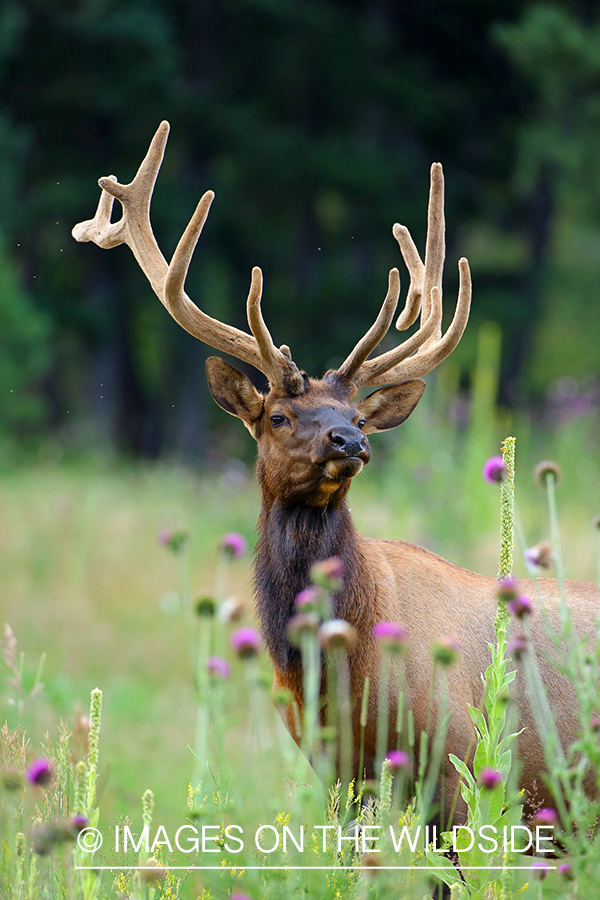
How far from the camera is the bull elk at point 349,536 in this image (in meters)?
3.32

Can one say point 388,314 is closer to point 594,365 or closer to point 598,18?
point 598,18

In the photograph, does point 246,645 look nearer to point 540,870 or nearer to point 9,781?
point 9,781

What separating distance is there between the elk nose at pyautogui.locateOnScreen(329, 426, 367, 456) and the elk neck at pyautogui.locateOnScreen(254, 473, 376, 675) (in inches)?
12.8

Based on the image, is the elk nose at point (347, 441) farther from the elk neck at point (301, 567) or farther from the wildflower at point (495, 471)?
the wildflower at point (495, 471)

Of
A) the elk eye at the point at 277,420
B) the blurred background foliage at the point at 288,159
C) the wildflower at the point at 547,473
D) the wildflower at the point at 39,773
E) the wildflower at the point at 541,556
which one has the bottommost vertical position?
the wildflower at the point at 39,773

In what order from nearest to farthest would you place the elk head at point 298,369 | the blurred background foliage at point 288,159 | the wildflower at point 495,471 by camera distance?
the wildflower at point 495,471 < the elk head at point 298,369 < the blurred background foliage at point 288,159

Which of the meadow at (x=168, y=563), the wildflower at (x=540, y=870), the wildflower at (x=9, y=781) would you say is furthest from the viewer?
the meadow at (x=168, y=563)

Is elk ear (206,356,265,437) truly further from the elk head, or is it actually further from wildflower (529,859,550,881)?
wildflower (529,859,550,881)

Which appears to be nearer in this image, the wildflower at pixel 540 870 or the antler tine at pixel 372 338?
the wildflower at pixel 540 870

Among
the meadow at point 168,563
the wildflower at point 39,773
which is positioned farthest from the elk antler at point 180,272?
the meadow at point 168,563

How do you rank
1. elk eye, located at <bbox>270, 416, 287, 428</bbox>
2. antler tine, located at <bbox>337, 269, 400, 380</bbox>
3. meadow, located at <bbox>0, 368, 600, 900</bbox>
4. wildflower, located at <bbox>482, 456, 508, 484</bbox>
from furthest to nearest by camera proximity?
meadow, located at <bbox>0, 368, 600, 900</bbox> < antler tine, located at <bbox>337, 269, 400, 380</bbox> < elk eye, located at <bbox>270, 416, 287, 428</bbox> < wildflower, located at <bbox>482, 456, 508, 484</bbox>

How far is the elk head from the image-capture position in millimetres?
3424

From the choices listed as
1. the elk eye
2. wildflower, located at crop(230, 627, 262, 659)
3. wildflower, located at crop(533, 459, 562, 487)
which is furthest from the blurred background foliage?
wildflower, located at crop(230, 627, 262, 659)

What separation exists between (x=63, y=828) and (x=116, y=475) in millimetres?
11811
